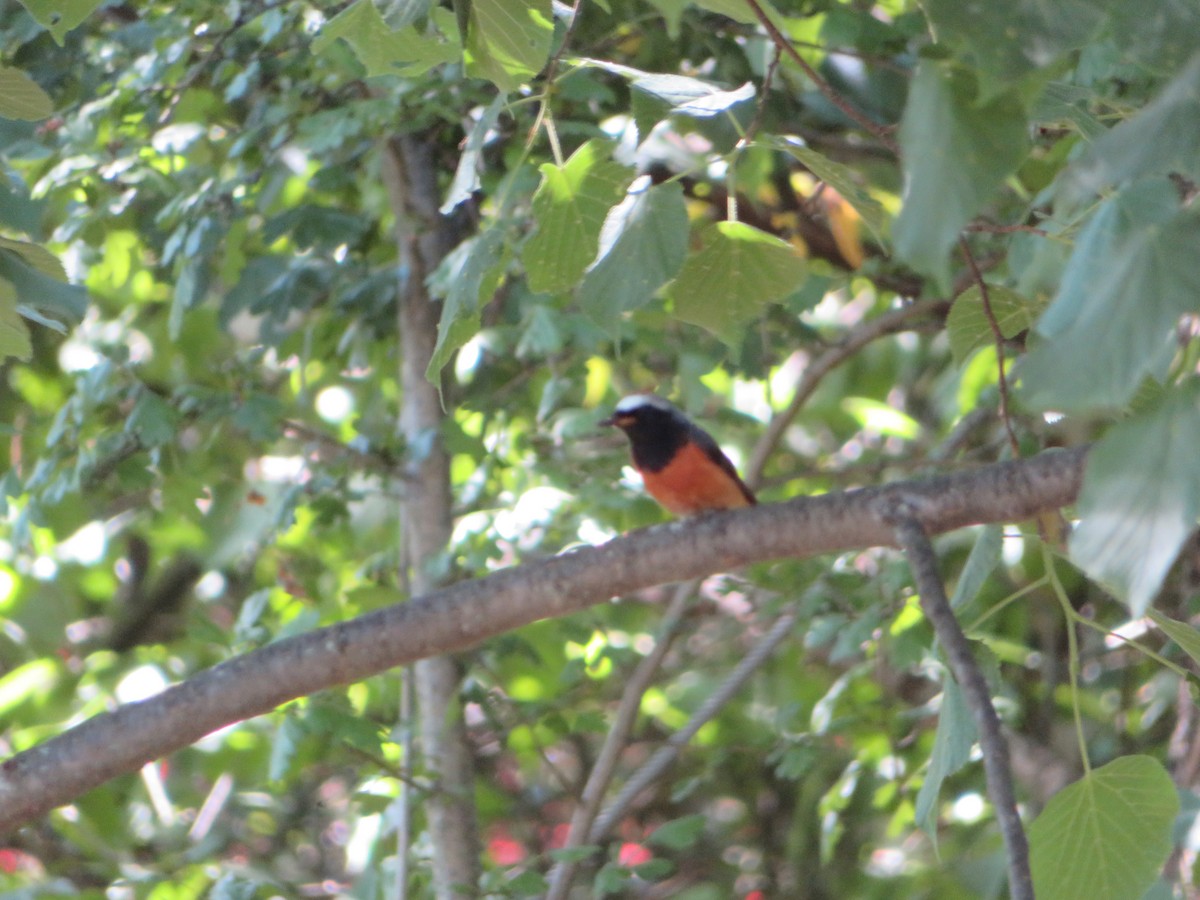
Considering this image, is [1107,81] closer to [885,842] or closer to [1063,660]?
[1063,660]

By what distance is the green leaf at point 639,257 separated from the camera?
69.8 inches

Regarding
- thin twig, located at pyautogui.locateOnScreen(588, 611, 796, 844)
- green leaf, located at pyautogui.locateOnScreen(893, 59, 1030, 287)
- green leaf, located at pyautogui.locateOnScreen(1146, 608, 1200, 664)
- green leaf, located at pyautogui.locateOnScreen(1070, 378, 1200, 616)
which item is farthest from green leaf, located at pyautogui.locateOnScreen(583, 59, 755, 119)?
thin twig, located at pyautogui.locateOnScreen(588, 611, 796, 844)

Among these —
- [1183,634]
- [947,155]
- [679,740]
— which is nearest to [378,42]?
[947,155]

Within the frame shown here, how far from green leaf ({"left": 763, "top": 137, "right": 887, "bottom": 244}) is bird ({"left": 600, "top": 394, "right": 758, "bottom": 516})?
254 centimetres

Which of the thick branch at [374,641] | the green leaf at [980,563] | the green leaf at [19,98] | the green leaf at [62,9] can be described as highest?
the green leaf at [62,9]

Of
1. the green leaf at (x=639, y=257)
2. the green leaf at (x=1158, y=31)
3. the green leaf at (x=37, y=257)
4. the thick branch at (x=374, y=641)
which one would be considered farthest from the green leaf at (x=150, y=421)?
the green leaf at (x=1158, y=31)

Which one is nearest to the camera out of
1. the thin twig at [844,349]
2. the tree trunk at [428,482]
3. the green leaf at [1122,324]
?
the green leaf at [1122,324]

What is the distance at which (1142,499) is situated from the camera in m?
1.13

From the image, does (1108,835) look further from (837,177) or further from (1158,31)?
(1158,31)

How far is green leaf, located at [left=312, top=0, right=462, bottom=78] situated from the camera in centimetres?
193

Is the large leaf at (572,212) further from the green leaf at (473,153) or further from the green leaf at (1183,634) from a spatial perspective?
the green leaf at (1183,634)

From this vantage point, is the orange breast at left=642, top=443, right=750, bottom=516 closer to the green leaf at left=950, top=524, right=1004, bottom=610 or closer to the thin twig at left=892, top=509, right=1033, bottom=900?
the green leaf at left=950, top=524, right=1004, bottom=610

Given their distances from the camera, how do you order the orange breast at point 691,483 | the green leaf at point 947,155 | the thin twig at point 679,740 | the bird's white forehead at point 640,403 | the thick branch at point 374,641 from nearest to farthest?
1. the green leaf at point 947,155
2. the thick branch at point 374,641
3. the thin twig at point 679,740
4. the orange breast at point 691,483
5. the bird's white forehead at point 640,403

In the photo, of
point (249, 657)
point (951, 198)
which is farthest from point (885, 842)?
point (951, 198)
